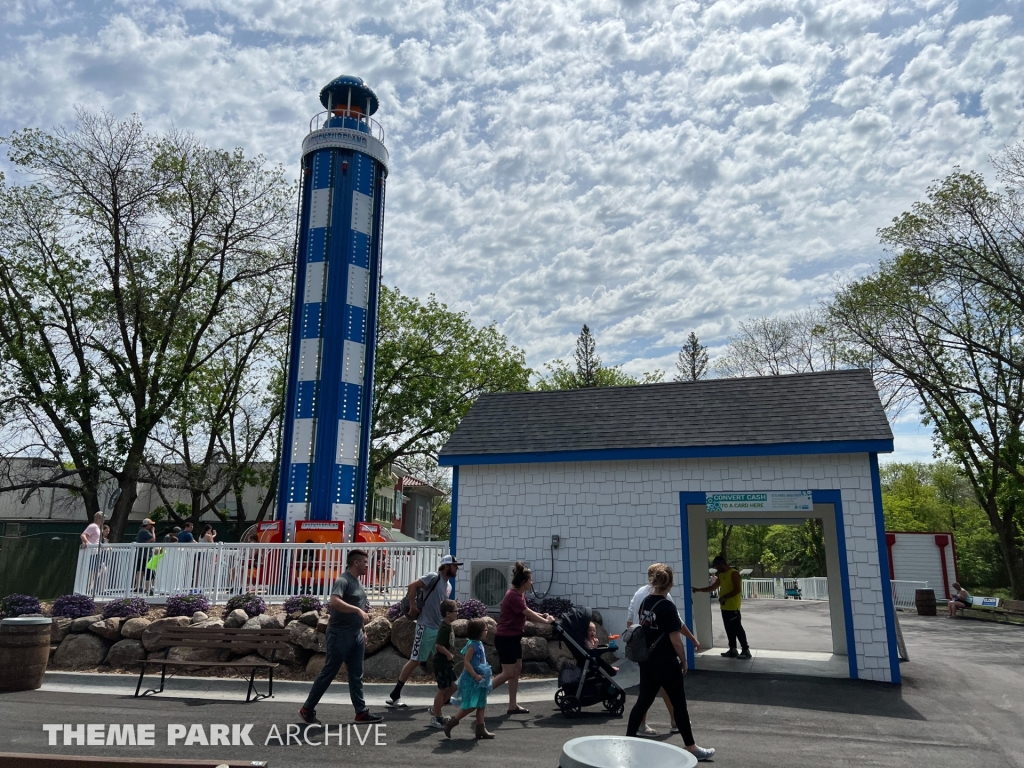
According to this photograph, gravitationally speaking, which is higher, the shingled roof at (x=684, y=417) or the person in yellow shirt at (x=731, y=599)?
the shingled roof at (x=684, y=417)

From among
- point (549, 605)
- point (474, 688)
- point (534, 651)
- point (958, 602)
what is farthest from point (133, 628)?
point (958, 602)

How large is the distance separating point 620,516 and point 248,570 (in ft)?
23.1

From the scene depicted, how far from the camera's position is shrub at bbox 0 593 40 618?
12.8 m

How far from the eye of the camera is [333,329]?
20125 mm

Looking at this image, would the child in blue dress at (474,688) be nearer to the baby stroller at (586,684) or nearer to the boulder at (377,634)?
the baby stroller at (586,684)

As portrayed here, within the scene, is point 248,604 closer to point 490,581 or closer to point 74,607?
point 74,607

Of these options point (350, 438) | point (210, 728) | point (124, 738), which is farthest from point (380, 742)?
point (350, 438)

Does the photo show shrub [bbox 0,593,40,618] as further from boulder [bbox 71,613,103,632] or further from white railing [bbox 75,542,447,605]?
boulder [bbox 71,613,103,632]

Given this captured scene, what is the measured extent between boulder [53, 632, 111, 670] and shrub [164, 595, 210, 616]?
41.1 inches

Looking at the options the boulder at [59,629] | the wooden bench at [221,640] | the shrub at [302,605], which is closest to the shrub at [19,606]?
the boulder at [59,629]

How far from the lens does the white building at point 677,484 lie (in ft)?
37.2

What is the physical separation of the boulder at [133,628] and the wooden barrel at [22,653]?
156 cm

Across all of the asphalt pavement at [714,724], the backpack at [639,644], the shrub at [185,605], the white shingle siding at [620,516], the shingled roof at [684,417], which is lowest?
the asphalt pavement at [714,724]

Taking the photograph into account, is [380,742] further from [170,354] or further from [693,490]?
[170,354]
